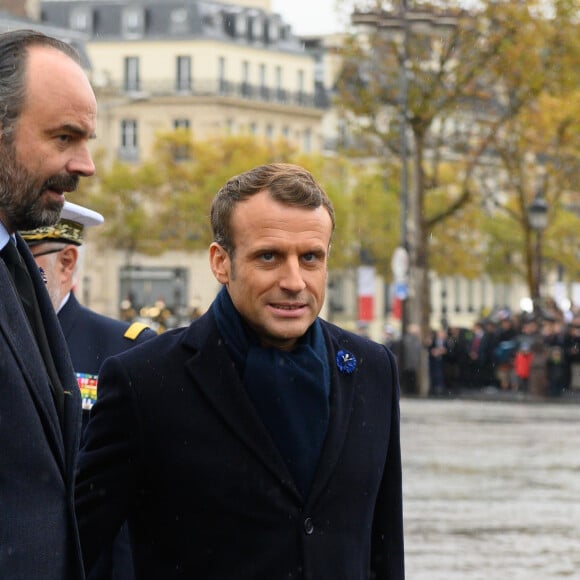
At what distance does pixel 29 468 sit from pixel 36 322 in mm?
406

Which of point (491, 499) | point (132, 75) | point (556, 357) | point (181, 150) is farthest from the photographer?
point (132, 75)

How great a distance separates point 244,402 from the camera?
440 cm

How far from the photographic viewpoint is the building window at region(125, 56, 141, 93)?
110625 mm

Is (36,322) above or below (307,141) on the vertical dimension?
below

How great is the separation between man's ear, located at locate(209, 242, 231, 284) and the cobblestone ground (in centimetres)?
724

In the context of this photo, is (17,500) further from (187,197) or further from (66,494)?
(187,197)

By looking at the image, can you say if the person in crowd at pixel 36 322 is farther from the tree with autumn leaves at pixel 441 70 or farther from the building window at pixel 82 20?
the building window at pixel 82 20

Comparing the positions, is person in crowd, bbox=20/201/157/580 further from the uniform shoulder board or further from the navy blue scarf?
the navy blue scarf

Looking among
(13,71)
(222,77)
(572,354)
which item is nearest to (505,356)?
(572,354)

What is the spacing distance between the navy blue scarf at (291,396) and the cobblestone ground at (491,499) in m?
7.29

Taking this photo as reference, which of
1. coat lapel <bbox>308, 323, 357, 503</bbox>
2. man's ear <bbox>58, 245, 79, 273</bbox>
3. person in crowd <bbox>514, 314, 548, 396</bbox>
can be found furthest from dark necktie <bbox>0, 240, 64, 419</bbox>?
person in crowd <bbox>514, 314, 548, 396</bbox>

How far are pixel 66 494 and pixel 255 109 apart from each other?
10667 cm

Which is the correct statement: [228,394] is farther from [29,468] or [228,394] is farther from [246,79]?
[246,79]

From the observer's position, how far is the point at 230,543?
4320mm
